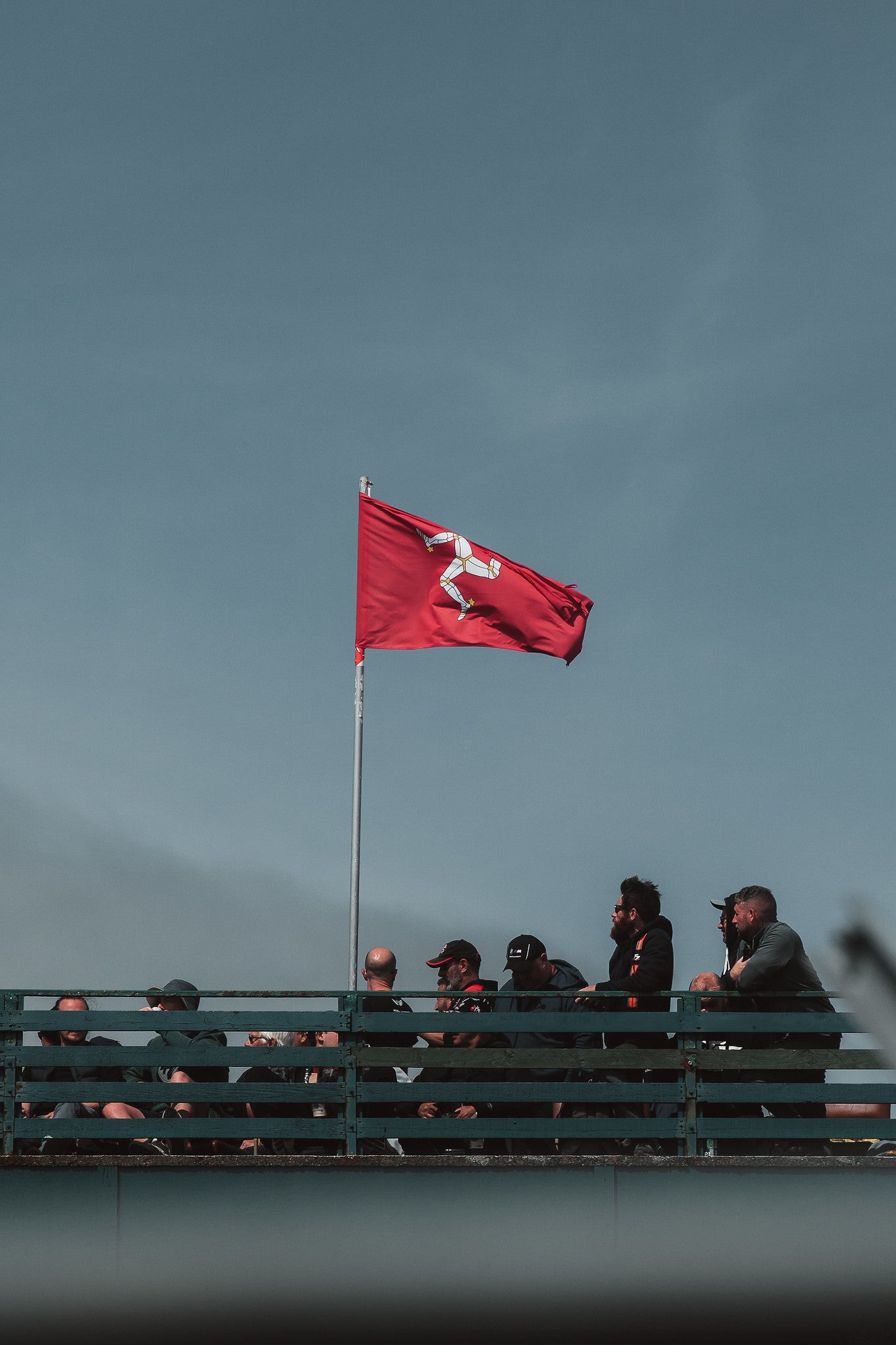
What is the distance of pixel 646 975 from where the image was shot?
962cm

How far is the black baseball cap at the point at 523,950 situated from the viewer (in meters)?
9.84

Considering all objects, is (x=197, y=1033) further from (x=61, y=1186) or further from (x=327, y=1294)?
(x=327, y=1294)

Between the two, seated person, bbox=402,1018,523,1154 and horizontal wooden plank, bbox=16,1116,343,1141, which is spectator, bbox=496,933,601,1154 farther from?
horizontal wooden plank, bbox=16,1116,343,1141

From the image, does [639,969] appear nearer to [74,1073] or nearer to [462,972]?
[462,972]

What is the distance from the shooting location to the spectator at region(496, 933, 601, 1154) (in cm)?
960

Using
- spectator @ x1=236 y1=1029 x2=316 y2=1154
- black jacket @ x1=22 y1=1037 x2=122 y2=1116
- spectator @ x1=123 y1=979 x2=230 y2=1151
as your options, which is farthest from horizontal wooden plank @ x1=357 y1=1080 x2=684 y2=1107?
black jacket @ x1=22 y1=1037 x2=122 y2=1116

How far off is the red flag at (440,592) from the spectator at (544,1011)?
14.5 feet

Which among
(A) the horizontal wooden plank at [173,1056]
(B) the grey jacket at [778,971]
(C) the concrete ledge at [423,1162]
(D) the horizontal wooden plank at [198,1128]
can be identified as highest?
(B) the grey jacket at [778,971]

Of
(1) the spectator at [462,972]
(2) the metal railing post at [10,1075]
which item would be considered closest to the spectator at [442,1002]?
(1) the spectator at [462,972]

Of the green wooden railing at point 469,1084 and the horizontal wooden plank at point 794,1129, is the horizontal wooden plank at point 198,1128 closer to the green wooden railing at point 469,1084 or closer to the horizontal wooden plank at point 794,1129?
the green wooden railing at point 469,1084

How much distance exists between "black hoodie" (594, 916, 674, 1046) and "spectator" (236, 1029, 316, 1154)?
2.07 m

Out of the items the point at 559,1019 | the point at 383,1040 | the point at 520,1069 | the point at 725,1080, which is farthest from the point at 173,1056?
the point at 725,1080

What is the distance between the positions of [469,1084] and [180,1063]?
189 cm

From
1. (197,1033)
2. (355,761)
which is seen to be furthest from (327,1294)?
(355,761)
